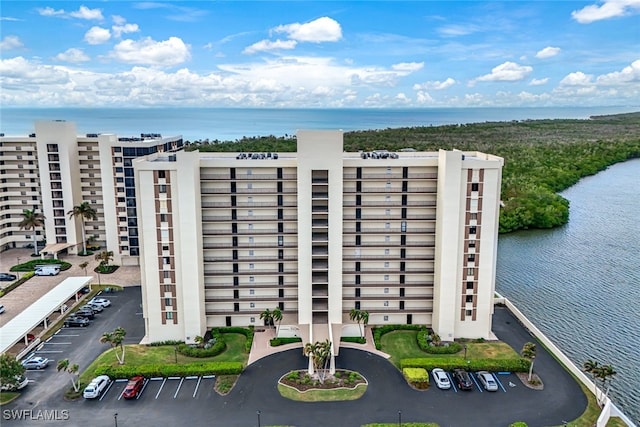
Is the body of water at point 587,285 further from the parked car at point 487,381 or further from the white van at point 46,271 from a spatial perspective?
the white van at point 46,271

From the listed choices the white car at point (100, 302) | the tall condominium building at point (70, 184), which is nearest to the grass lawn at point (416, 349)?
the white car at point (100, 302)

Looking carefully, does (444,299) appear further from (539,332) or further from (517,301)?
(517,301)

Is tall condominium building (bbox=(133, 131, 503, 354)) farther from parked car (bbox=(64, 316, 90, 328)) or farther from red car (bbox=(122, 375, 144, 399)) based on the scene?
parked car (bbox=(64, 316, 90, 328))

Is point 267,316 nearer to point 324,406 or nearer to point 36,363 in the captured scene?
point 324,406

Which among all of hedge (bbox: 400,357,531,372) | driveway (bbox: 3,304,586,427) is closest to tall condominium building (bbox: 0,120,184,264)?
driveway (bbox: 3,304,586,427)

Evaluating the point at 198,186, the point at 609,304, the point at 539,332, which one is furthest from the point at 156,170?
the point at 609,304

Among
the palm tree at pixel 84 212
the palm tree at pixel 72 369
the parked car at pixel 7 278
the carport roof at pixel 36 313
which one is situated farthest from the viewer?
the palm tree at pixel 84 212
